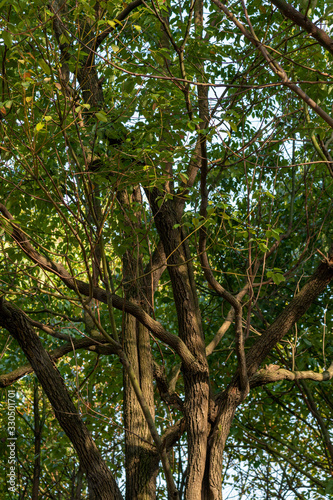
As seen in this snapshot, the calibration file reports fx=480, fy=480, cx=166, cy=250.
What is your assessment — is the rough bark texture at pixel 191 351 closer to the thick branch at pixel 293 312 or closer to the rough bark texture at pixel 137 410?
the rough bark texture at pixel 137 410

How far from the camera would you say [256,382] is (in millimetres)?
4629

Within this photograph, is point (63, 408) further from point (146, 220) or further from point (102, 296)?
point (146, 220)

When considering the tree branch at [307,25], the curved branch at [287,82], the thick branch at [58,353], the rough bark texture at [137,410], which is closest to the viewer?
the tree branch at [307,25]

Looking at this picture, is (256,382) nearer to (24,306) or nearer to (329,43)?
(329,43)

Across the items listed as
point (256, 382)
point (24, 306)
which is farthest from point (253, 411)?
point (24, 306)

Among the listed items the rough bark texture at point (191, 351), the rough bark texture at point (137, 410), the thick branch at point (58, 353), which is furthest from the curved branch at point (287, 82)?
the thick branch at point (58, 353)

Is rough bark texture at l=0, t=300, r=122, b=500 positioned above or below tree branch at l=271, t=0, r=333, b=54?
below

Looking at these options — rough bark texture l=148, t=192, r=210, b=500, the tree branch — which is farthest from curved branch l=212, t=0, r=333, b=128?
rough bark texture l=148, t=192, r=210, b=500

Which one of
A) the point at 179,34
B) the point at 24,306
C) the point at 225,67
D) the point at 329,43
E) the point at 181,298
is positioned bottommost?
the point at 329,43

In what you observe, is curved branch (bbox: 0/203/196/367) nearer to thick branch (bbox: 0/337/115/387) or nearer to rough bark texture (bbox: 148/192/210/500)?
rough bark texture (bbox: 148/192/210/500)

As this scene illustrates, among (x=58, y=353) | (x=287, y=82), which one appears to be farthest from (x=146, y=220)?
(x=287, y=82)

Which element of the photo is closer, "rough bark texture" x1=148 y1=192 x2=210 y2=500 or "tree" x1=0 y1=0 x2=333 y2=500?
"tree" x1=0 y1=0 x2=333 y2=500

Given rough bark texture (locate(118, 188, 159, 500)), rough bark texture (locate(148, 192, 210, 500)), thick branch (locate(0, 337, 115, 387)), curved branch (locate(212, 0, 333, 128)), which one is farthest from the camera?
thick branch (locate(0, 337, 115, 387))

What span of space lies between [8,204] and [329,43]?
3171 millimetres
